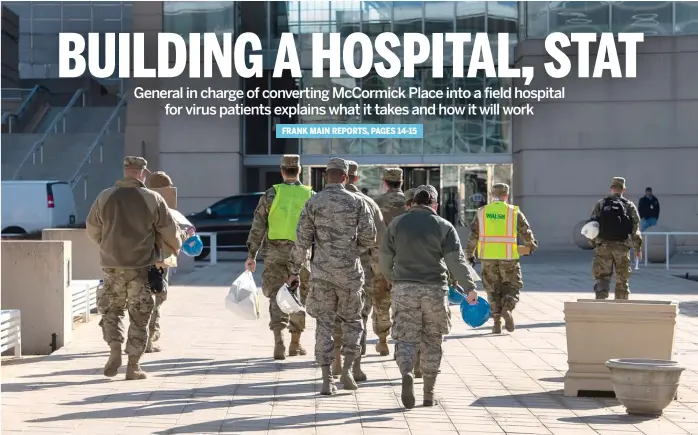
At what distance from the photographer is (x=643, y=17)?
32656 mm

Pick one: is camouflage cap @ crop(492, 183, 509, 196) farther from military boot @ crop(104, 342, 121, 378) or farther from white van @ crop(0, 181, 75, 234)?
white van @ crop(0, 181, 75, 234)

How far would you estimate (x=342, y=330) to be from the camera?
382 inches

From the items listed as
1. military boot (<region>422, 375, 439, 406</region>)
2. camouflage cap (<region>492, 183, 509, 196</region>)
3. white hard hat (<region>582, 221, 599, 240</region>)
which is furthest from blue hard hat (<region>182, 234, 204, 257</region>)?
white hard hat (<region>582, 221, 599, 240</region>)

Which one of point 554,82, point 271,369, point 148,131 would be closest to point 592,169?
point 554,82

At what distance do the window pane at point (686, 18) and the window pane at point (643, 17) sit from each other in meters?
0.21

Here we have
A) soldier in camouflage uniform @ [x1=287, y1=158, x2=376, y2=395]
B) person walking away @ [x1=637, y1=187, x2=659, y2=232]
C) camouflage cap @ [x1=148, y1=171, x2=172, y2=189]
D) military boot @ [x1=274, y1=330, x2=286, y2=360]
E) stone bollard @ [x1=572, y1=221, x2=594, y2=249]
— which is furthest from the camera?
person walking away @ [x1=637, y1=187, x2=659, y2=232]

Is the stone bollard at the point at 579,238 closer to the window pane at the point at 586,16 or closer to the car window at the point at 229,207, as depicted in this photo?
the window pane at the point at 586,16

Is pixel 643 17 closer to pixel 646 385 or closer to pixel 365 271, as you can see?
pixel 365 271

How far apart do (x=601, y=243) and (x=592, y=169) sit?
18.9 metres

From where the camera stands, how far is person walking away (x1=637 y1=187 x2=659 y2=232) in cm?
2991

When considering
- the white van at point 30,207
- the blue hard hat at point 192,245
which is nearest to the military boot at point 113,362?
the blue hard hat at point 192,245

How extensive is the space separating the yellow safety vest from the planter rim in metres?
4.51

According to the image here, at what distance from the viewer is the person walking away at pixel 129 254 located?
10.1m

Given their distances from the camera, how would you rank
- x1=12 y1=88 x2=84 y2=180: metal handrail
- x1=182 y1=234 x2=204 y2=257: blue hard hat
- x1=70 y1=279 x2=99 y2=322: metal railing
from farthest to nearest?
x1=12 y1=88 x2=84 y2=180: metal handrail < x1=70 y1=279 x2=99 y2=322: metal railing < x1=182 y1=234 x2=204 y2=257: blue hard hat
